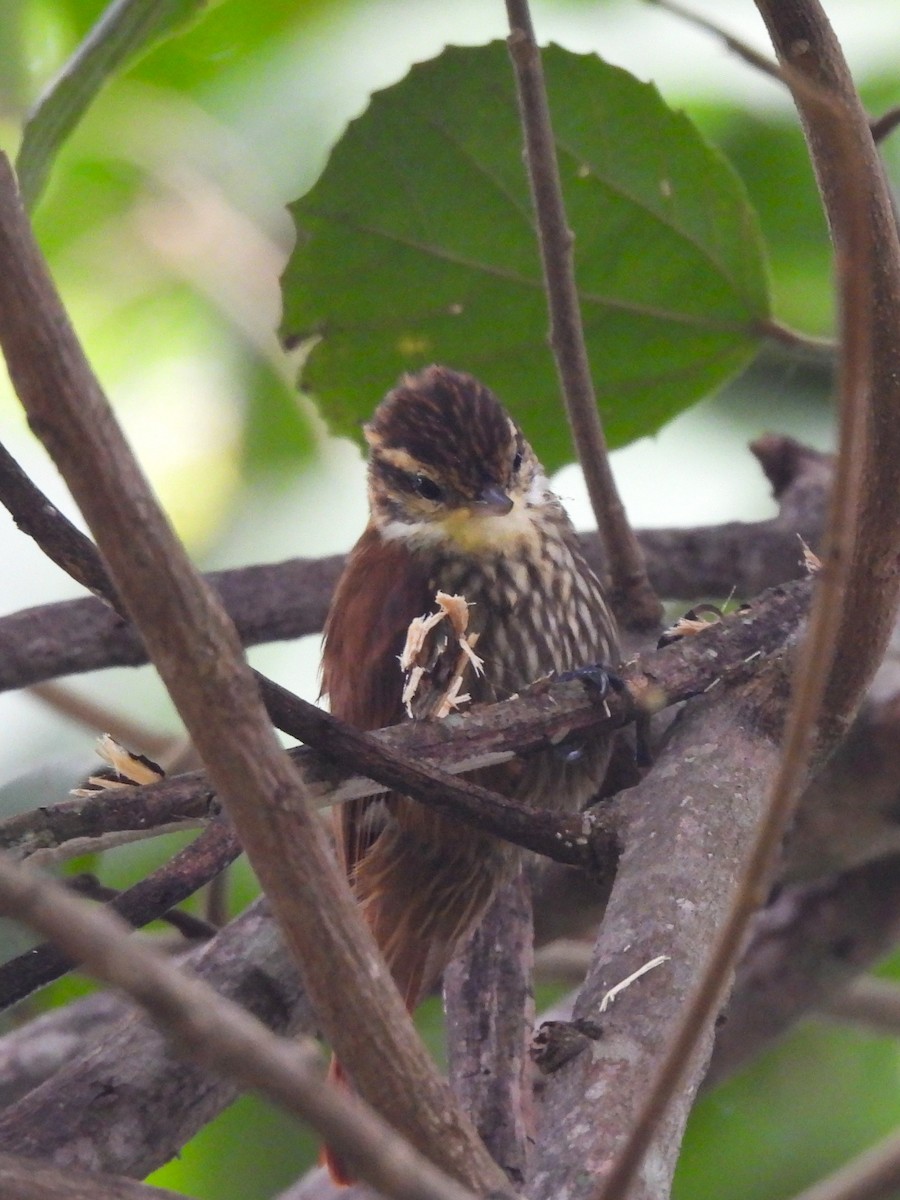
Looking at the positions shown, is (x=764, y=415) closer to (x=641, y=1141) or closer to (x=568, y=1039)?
(x=568, y=1039)

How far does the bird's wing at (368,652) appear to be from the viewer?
2.68 m

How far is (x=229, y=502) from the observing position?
4797 millimetres

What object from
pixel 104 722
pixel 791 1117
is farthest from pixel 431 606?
pixel 791 1117

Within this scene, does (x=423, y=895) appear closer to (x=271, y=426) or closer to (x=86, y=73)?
(x=86, y=73)

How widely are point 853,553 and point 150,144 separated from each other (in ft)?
10.0

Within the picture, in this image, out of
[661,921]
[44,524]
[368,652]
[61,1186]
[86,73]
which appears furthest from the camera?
[368,652]

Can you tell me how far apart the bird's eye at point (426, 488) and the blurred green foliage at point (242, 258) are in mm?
1141

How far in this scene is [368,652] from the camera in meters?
2.70

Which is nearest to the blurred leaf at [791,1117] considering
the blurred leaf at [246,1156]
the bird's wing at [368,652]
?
the blurred leaf at [246,1156]

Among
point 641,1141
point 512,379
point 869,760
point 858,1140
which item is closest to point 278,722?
point 641,1141

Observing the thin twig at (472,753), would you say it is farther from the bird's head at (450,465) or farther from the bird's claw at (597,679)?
the bird's head at (450,465)

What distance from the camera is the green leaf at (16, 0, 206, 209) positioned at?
2.44 metres

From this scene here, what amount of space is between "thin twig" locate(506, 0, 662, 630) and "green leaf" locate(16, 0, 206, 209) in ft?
1.74

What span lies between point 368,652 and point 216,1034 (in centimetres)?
183
